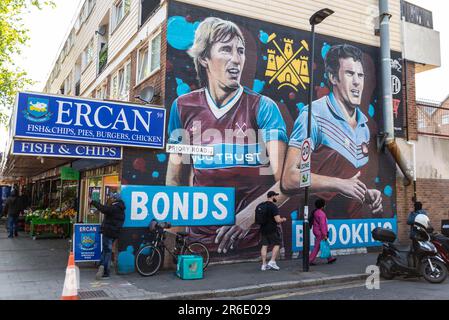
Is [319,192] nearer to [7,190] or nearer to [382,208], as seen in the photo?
[382,208]

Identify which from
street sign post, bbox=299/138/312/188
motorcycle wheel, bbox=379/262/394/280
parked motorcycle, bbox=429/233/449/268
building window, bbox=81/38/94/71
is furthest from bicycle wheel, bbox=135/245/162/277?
building window, bbox=81/38/94/71

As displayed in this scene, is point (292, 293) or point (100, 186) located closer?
point (292, 293)

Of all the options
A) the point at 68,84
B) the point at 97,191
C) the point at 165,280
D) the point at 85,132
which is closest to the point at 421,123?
the point at 165,280

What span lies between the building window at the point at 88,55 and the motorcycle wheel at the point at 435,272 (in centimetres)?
1634

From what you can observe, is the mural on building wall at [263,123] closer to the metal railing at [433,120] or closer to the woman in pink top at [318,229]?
the woman in pink top at [318,229]

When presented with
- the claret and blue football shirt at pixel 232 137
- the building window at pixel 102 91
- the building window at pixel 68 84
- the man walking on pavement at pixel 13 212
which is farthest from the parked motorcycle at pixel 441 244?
the building window at pixel 68 84

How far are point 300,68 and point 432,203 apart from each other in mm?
6905

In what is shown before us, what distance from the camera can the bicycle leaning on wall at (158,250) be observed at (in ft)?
28.8

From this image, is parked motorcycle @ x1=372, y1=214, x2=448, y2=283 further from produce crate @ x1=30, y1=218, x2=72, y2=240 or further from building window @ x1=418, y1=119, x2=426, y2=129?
produce crate @ x1=30, y1=218, x2=72, y2=240

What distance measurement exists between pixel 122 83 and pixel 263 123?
18.9 feet

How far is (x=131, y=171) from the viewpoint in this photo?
9.48m

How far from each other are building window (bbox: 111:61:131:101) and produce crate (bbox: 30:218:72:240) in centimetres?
536

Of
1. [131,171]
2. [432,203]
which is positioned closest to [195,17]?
[131,171]
